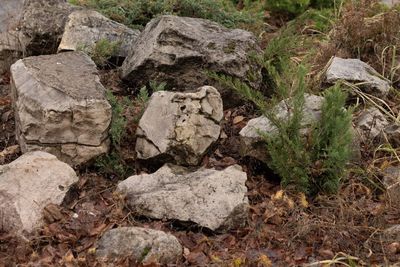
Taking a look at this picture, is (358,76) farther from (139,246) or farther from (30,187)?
(30,187)

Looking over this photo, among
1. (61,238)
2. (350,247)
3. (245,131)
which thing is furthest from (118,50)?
(350,247)

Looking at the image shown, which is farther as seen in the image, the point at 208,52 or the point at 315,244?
the point at 208,52

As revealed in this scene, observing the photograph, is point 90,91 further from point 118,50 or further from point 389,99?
point 389,99

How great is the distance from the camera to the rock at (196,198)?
Result: 5.04 metres

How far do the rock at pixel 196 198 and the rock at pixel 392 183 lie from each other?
3.75ft

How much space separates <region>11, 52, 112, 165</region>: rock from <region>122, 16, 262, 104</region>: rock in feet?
2.35

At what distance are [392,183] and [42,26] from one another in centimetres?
386

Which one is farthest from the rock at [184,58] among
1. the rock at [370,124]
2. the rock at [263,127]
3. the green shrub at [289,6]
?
the green shrub at [289,6]

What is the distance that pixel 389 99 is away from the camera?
6.86 m

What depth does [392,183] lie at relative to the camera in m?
5.55

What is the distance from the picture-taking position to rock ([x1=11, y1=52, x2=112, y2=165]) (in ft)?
18.0

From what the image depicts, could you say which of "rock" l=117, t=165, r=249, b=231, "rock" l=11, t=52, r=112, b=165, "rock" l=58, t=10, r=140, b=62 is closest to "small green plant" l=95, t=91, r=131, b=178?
"rock" l=11, t=52, r=112, b=165

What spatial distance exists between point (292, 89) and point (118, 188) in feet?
5.29

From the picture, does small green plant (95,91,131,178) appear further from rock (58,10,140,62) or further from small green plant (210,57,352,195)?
rock (58,10,140,62)
